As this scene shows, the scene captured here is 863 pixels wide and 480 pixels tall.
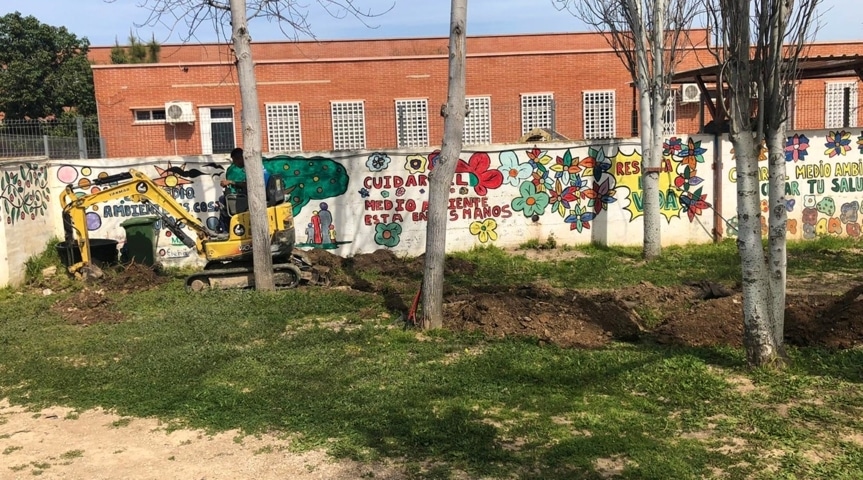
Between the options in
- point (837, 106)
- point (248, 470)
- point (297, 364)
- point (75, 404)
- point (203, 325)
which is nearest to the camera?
point (248, 470)

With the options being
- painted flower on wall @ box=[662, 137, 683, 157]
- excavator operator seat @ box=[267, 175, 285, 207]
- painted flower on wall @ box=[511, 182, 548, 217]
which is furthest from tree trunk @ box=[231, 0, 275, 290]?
painted flower on wall @ box=[662, 137, 683, 157]

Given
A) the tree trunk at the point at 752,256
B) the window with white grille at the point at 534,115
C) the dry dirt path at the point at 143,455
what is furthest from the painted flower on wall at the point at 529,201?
the window with white grille at the point at 534,115

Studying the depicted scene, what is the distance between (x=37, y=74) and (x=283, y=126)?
A: 1703 centimetres

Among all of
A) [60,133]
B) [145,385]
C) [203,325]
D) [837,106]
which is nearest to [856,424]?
[145,385]

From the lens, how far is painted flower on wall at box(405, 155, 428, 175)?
13.9 meters

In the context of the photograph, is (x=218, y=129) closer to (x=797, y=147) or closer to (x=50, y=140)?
(x=50, y=140)

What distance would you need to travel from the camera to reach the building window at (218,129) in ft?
93.0

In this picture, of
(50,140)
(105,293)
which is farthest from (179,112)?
(105,293)

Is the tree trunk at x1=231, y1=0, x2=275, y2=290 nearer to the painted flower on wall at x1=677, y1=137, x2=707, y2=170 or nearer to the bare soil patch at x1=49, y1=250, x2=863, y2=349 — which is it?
the bare soil patch at x1=49, y1=250, x2=863, y2=349

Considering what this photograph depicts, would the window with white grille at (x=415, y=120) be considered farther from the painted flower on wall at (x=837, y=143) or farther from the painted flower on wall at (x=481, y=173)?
the painted flower on wall at (x=837, y=143)

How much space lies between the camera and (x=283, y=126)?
91.6ft

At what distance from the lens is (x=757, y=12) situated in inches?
218

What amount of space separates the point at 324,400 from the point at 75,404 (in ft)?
7.17

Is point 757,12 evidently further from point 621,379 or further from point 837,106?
point 837,106
